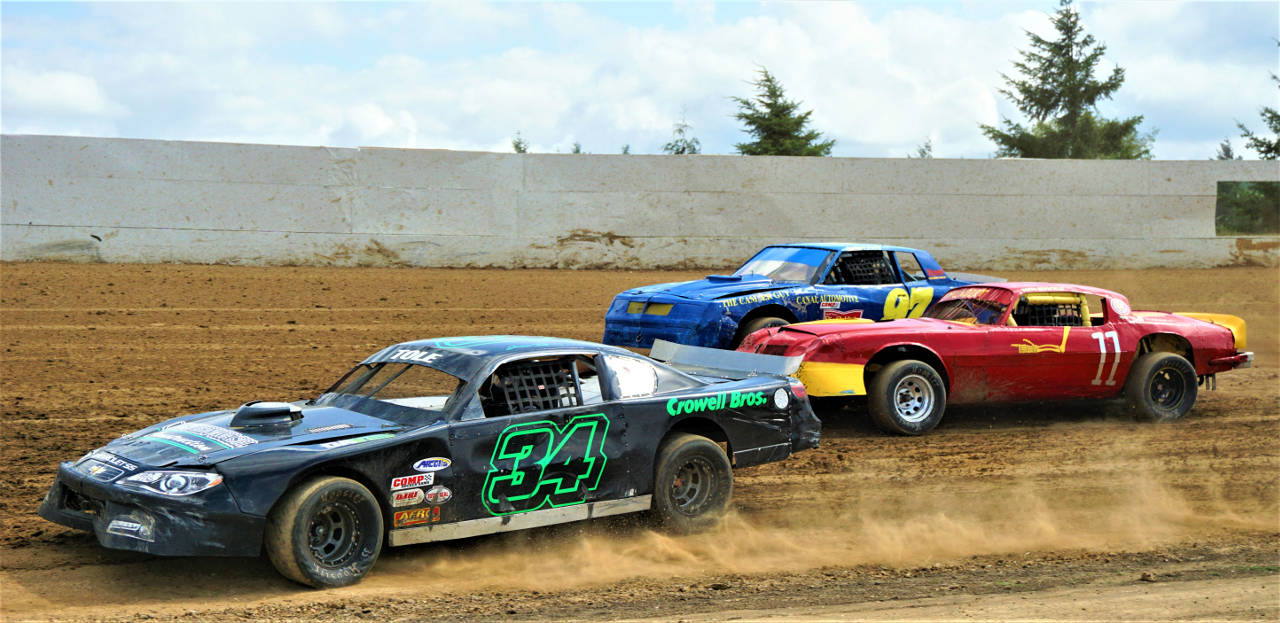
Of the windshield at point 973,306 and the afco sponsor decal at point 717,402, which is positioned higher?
the windshield at point 973,306

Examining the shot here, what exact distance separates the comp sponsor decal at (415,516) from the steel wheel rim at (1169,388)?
297 inches

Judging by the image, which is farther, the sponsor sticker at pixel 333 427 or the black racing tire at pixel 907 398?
the black racing tire at pixel 907 398

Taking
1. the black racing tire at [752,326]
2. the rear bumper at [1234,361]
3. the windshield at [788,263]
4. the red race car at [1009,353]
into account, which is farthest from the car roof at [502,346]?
the rear bumper at [1234,361]

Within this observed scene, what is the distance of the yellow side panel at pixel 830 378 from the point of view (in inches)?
369

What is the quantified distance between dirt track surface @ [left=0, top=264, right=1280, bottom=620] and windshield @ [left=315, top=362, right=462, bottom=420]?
0.82 m

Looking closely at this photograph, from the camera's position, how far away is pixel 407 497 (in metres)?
5.89

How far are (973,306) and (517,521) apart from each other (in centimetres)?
580

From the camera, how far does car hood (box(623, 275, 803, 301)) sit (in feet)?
36.4

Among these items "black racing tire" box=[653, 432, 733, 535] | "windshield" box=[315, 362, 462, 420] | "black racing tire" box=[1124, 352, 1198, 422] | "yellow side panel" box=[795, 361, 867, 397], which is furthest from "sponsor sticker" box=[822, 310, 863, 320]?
"windshield" box=[315, 362, 462, 420]

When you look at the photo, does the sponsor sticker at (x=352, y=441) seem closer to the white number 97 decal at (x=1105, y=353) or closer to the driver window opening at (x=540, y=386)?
the driver window opening at (x=540, y=386)

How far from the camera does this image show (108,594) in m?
5.49

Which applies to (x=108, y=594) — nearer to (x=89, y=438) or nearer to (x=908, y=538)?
(x=89, y=438)

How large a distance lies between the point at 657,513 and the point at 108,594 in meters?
3.00

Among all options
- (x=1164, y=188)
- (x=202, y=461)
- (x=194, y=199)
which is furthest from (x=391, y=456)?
(x=1164, y=188)
